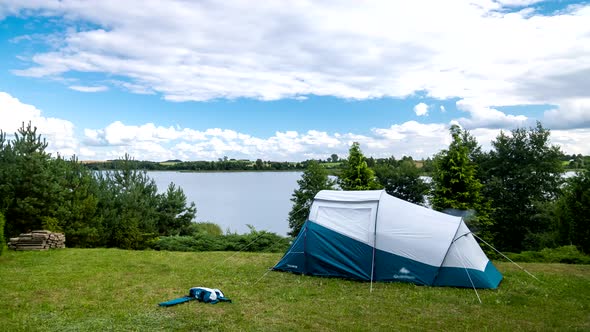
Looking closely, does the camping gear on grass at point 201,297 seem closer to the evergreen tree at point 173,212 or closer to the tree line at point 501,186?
the tree line at point 501,186

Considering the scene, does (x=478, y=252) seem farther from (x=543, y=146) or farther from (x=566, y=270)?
(x=543, y=146)

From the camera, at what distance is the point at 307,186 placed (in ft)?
104

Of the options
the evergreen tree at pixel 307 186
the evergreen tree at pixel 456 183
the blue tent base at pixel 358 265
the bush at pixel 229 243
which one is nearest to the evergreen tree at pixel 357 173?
the evergreen tree at pixel 456 183

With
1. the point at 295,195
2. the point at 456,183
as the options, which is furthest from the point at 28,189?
the point at 295,195

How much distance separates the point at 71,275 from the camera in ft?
34.0

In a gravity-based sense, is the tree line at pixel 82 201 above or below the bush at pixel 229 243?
above

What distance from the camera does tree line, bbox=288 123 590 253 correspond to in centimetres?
1928

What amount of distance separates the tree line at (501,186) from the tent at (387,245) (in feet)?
27.7

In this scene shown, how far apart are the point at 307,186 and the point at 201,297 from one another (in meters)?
23.8

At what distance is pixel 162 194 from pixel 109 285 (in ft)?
46.0

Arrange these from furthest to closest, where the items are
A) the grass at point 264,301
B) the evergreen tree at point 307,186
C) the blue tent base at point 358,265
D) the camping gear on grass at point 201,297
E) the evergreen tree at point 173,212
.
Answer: the evergreen tree at point 307,186
the evergreen tree at point 173,212
the blue tent base at point 358,265
the camping gear on grass at point 201,297
the grass at point 264,301

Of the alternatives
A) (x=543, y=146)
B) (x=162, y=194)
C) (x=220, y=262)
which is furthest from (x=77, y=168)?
(x=543, y=146)

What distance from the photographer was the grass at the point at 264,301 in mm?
6859

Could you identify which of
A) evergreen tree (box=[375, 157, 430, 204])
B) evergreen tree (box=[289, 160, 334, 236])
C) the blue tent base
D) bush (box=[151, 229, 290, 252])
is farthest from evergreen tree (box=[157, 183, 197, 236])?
evergreen tree (box=[375, 157, 430, 204])
